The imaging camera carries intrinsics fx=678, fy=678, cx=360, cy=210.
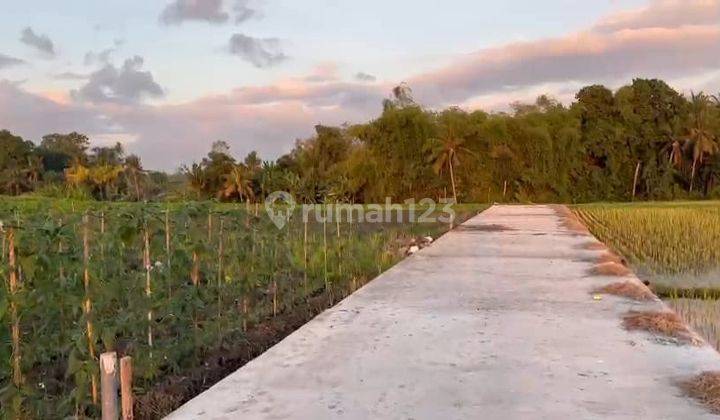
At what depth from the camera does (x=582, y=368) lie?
314cm

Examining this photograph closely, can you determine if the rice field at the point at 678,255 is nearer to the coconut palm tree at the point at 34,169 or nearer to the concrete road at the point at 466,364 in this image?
the concrete road at the point at 466,364

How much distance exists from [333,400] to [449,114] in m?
34.4

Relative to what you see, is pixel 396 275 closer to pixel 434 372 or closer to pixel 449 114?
pixel 434 372

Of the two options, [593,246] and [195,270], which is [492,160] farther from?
[195,270]

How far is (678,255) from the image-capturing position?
999cm

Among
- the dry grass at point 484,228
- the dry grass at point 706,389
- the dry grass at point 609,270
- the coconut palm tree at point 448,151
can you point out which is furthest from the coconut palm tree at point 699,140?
the dry grass at point 706,389

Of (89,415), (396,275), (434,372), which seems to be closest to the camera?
(434,372)

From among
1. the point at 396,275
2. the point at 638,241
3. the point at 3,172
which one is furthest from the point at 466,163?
the point at 396,275

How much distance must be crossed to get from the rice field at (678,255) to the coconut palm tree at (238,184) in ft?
73.1

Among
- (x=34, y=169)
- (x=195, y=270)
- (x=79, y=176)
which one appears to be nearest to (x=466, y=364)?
(x=195, y=270)

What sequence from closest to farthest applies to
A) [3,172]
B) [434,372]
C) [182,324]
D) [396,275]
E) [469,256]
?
[434,372], [182,324], [396,275], [469,256], [3,172]

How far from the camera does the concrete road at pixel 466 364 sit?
263 centimetres

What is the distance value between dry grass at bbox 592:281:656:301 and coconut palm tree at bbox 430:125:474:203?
2856cm

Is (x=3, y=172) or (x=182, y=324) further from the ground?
(x=3, y=172)
